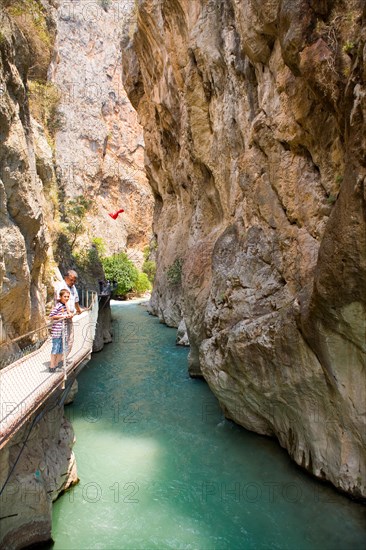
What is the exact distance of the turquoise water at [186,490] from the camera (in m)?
7.00

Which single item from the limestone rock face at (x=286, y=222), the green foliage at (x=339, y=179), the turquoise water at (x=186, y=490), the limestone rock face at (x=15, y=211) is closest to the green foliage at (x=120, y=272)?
the limestone rock face at (x=286, y=222)

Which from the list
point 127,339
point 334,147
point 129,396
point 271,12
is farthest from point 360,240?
point 127,339

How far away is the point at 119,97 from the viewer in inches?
2344

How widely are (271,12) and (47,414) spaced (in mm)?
9853

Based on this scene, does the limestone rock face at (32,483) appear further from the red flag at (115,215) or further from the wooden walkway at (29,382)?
the red flag at (115,215)

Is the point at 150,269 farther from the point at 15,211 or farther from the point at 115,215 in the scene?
the point at 15,211

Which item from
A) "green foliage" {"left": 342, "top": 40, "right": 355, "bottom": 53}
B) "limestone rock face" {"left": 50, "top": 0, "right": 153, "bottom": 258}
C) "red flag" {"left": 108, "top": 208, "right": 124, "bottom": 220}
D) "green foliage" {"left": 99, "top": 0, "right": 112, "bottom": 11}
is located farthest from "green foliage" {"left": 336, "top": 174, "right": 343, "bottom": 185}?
"green foliage" {"left": 99, "top": 0, "right": 112, "bottom": 11}

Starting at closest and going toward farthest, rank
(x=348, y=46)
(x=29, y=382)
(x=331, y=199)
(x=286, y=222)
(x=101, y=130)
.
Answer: (x=348, y=46) < (x=29, y=382) < (x=331, y=199) < (x=286, y=222) < (x=101, y=130)

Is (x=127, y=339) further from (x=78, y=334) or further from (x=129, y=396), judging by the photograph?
(x=78, y=334)

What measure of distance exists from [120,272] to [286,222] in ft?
121

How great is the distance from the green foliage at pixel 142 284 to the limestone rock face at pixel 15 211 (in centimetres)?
3747

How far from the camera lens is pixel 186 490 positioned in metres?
8.43

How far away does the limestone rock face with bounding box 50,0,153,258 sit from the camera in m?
53.8

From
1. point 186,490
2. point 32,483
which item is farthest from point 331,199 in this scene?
point 32,483
